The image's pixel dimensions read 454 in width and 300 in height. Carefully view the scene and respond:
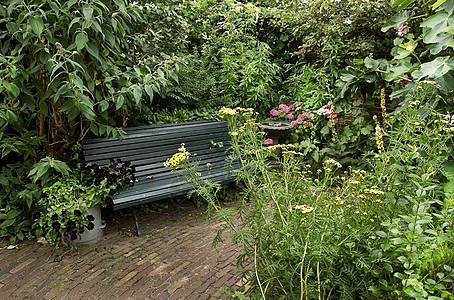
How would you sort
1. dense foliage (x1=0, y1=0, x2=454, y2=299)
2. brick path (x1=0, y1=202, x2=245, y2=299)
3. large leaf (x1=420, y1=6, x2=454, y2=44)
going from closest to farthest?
dense foliage (x1=0, y1=0, x2=454, y2=299) < large leaf (x1=420, y1=6, x2=454, y2=44) < brick path (x1=0, y1=202, x2=245, y2=299)

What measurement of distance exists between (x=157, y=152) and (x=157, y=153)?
14 mm

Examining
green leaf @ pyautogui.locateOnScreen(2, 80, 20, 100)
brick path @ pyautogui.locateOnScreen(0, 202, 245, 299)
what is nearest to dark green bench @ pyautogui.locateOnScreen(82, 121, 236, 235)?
brick path @ pyautogui.locateOnScreen(0, 202, 245, 299)

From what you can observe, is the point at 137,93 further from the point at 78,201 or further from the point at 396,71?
the point at 396,71

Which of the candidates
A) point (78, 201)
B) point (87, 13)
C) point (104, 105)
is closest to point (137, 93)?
point (104, 105)

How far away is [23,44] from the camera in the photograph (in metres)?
2.62

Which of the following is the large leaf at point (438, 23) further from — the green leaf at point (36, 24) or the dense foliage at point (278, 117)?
the green leaf at point (36, 24)

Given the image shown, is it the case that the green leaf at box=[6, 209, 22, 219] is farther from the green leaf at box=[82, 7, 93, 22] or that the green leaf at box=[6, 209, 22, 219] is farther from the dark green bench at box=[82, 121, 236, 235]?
the green leaf at box=[82, 7, 93, 22]

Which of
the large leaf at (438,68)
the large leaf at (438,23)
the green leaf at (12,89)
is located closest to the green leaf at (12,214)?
the green leaf at (12,89)

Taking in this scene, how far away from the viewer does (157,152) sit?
3.87 m

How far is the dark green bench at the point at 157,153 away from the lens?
328 cm

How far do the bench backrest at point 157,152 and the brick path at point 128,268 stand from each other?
1.55 ft

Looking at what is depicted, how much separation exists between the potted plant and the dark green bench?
15 centimetres

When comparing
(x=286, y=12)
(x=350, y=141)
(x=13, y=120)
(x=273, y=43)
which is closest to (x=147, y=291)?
(x=13, y=120)

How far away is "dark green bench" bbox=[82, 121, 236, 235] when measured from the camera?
10.8ft
